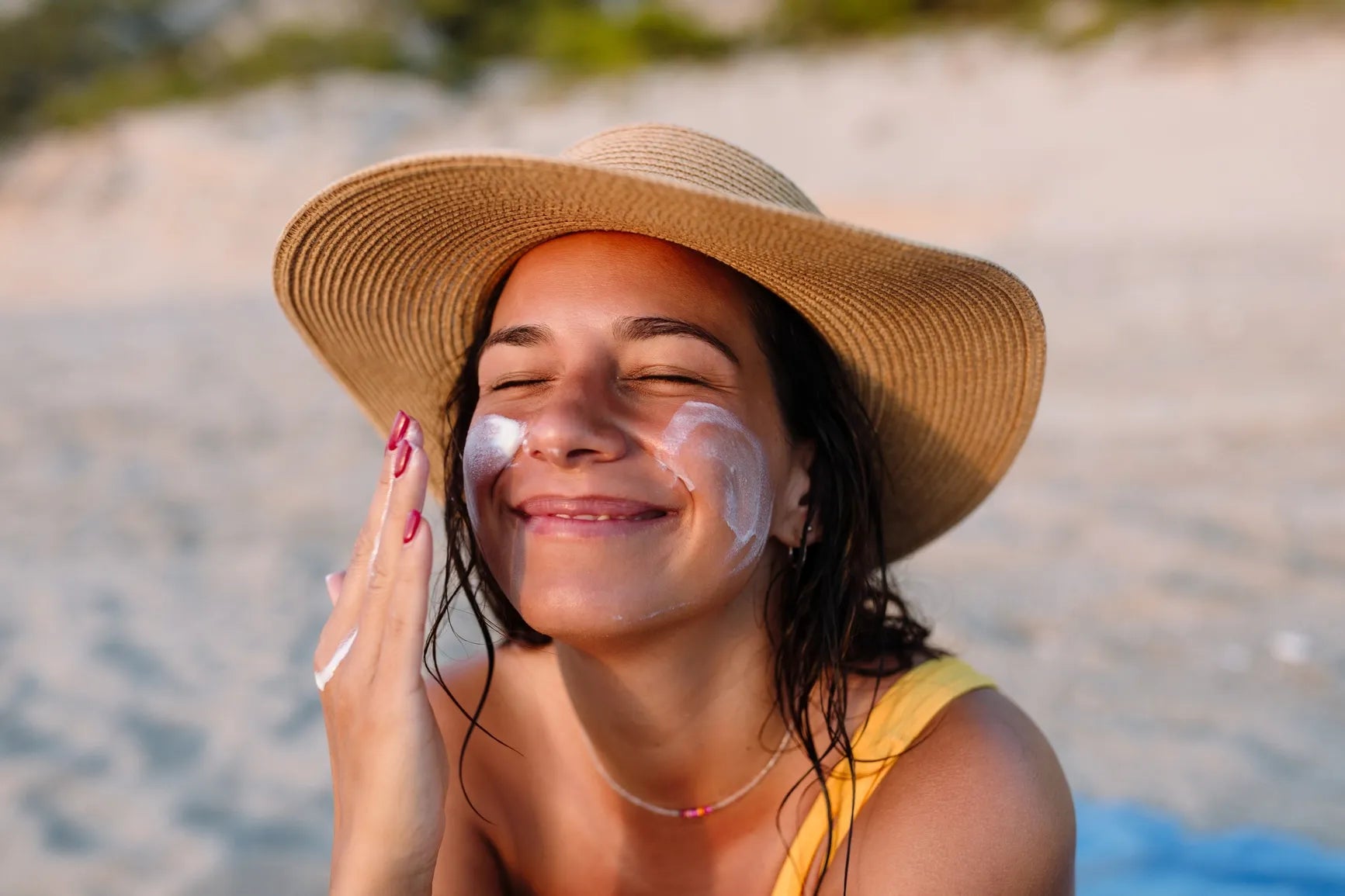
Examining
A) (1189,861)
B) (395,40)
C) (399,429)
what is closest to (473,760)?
(399,429)

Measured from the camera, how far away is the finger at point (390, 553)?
1.99 meters

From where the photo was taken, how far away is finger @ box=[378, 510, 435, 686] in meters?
1.98

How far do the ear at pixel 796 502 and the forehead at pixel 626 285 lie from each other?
0.98 feet

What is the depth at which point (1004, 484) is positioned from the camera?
6629 mm

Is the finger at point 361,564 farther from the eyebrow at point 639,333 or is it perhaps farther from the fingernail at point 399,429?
the eyebrow at point 639,333

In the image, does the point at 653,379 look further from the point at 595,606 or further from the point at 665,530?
the point at 595,606

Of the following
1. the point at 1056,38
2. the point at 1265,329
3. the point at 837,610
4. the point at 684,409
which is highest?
the point at 1056,38

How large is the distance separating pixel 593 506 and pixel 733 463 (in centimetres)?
26

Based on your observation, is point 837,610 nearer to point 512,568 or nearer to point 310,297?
point 512,568

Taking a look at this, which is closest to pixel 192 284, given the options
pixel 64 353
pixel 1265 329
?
pixel 64 353

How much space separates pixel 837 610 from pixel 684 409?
574mm

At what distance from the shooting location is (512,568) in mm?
2115

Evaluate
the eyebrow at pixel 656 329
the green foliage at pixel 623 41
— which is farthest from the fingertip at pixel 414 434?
the green foliage at pixel 623 41

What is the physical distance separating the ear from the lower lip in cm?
37
